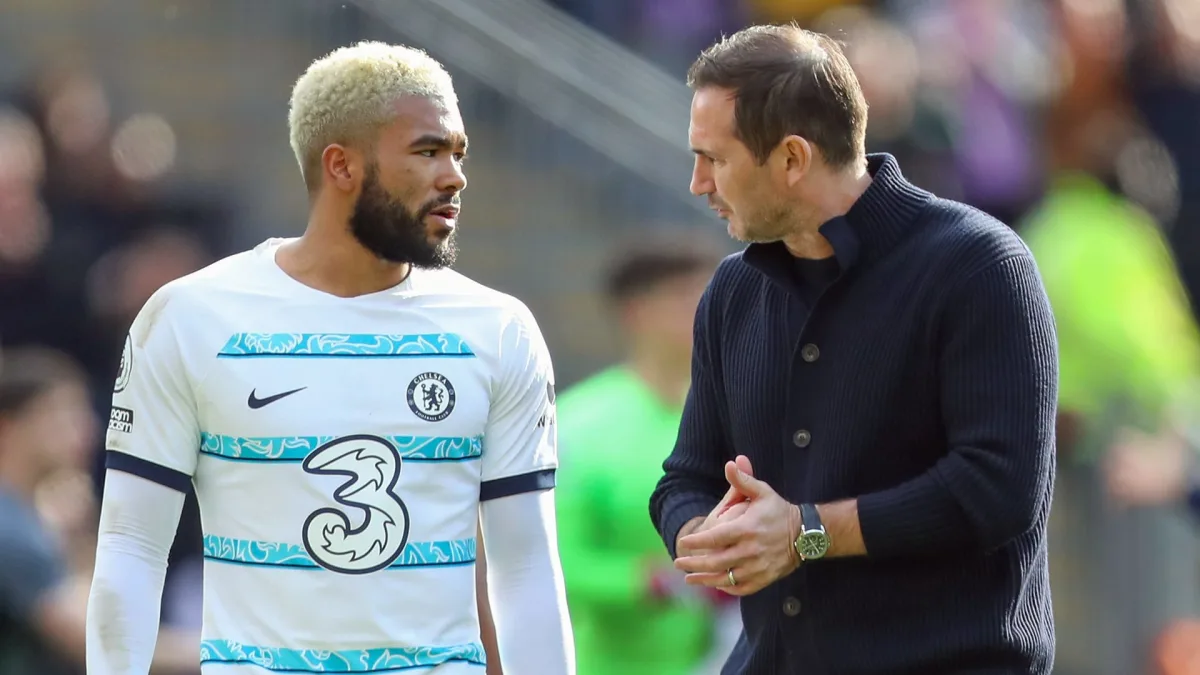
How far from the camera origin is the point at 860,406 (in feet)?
11.0

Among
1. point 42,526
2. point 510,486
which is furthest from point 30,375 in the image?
point 510,486

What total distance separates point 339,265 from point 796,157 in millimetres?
1015

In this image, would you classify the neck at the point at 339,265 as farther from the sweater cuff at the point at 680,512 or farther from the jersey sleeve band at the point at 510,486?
the sweater cuff at the point at 680,512

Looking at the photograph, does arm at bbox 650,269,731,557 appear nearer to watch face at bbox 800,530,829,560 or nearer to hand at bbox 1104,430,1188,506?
watch face at bbox 800,530,829,560

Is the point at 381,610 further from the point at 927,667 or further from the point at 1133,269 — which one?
the point at 1133,269

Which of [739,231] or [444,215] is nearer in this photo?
[739,231]

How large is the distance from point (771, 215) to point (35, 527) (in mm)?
3917

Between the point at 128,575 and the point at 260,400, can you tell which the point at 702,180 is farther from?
the point at 128,575

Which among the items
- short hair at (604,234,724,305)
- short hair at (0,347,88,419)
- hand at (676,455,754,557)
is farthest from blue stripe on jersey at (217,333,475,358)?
short hair at (0,347,88,419)

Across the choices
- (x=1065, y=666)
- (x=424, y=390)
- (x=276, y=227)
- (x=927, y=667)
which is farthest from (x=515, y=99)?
(x=927, y=667)

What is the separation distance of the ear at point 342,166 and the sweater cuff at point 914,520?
1290 mm

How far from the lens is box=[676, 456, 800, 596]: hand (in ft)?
10.6

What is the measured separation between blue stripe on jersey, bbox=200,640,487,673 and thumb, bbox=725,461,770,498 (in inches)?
30.2

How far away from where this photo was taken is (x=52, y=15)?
904 centimetres
